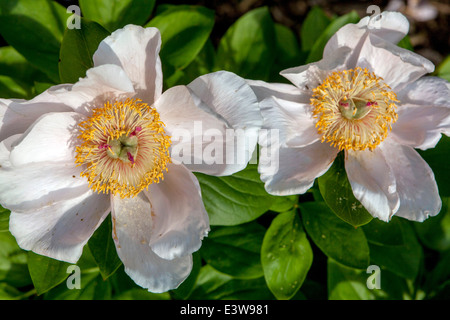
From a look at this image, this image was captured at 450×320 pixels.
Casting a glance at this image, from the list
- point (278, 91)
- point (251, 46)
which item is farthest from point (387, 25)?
point (251, 46)

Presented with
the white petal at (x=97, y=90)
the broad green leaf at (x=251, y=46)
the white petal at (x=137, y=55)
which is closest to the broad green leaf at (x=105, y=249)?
the white petal at (x=97, y=90)

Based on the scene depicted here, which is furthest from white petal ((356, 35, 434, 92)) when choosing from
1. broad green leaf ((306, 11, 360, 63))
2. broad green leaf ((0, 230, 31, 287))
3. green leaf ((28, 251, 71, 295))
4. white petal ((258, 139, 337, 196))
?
broad green leaf ((0, 230, 31, 287))

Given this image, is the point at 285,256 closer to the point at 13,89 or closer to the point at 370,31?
the point at 370,31

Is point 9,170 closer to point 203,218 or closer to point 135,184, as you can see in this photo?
point 135,184

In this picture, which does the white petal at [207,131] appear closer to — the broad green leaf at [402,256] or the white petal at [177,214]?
the white petal at [177,214]

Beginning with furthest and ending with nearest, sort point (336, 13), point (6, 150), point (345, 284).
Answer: point (336, 13)
point (345, 284)
point (6, 150)
